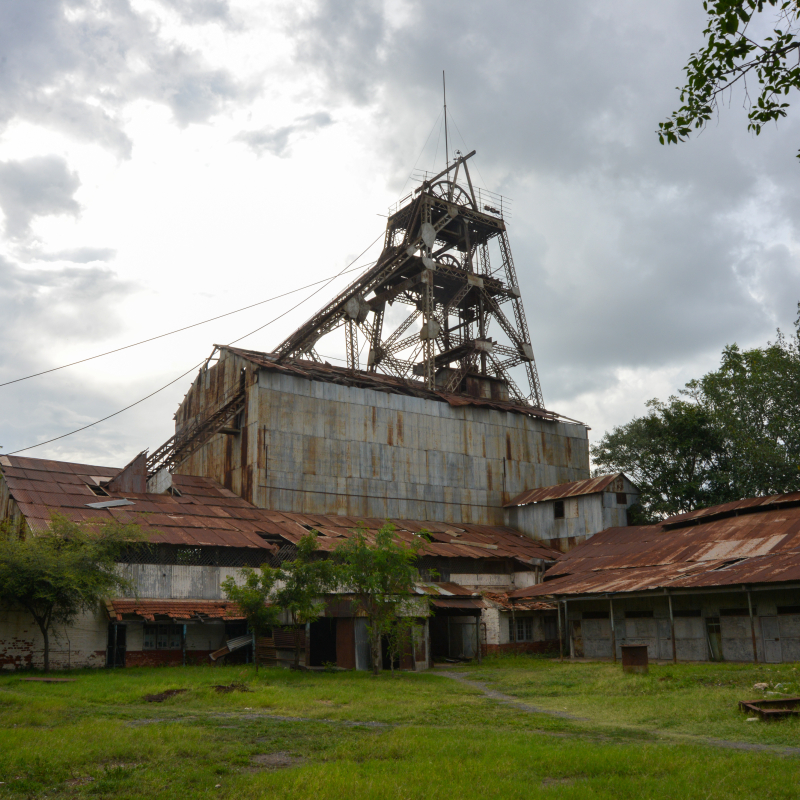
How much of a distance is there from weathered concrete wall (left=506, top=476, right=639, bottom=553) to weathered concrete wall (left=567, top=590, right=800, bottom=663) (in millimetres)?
11383

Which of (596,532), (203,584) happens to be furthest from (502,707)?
(596,532)

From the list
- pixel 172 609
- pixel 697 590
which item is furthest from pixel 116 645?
pixel 697 590

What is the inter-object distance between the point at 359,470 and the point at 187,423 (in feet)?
43.0

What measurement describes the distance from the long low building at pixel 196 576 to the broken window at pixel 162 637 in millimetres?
38

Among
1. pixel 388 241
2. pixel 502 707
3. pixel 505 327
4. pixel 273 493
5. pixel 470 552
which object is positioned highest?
pixel 388 241

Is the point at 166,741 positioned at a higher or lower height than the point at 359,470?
lower

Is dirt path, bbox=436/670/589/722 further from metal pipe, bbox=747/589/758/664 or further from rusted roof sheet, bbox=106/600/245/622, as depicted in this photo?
metal pipe, bbox=747/589/758/664

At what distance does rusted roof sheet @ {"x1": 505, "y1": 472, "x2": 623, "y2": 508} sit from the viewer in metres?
43.4

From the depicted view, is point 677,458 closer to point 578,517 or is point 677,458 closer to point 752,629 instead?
point 578,517

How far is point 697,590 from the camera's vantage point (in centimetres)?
2581

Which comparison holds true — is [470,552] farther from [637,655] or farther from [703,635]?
[637,655]

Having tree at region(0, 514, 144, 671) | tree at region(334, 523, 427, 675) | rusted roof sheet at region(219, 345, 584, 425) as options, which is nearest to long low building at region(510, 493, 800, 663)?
tree at region(334, 523, 427, 675)

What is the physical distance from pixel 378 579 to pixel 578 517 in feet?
71.6

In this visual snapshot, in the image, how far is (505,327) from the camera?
55.2 meters
